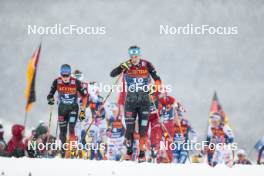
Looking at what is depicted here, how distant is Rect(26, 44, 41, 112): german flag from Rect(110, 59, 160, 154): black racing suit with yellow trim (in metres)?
1.92

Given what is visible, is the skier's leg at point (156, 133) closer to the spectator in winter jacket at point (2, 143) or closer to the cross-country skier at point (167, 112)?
the cross-country skier at point (167, 112)

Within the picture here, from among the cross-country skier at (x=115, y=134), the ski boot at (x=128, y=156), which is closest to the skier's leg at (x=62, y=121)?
the ski boot at (x=128, y=156)

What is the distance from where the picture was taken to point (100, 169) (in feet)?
27.2

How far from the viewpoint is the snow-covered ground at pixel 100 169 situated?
8.20 metres

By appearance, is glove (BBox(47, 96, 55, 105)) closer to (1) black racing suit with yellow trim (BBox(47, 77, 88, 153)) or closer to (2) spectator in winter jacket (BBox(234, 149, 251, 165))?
(1) black racing suit with yellow trim (BBox(47, 77, 88, 153))

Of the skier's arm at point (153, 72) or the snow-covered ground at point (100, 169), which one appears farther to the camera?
the skier's arm at point (153, 72)

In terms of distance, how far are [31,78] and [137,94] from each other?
2500mm

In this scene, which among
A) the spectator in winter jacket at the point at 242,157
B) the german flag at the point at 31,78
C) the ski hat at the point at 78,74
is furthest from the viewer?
the spectator in winter jacket at the point at 242,157

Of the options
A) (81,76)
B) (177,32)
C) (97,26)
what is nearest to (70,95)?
(81,76)

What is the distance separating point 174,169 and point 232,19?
163 inches

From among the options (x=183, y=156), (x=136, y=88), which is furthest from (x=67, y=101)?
(x=183, y=156)

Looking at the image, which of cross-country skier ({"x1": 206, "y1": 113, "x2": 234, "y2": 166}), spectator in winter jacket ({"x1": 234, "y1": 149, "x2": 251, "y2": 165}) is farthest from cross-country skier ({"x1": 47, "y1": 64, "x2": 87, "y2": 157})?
spectator in winter jacket ({"x1": 234, "y1": 149, "x2": 251, "y2": 165})

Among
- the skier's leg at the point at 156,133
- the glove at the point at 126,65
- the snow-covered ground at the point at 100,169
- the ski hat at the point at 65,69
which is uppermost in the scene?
the ski hat at the point at 65,69

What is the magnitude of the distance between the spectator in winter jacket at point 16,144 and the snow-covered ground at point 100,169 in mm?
1377
